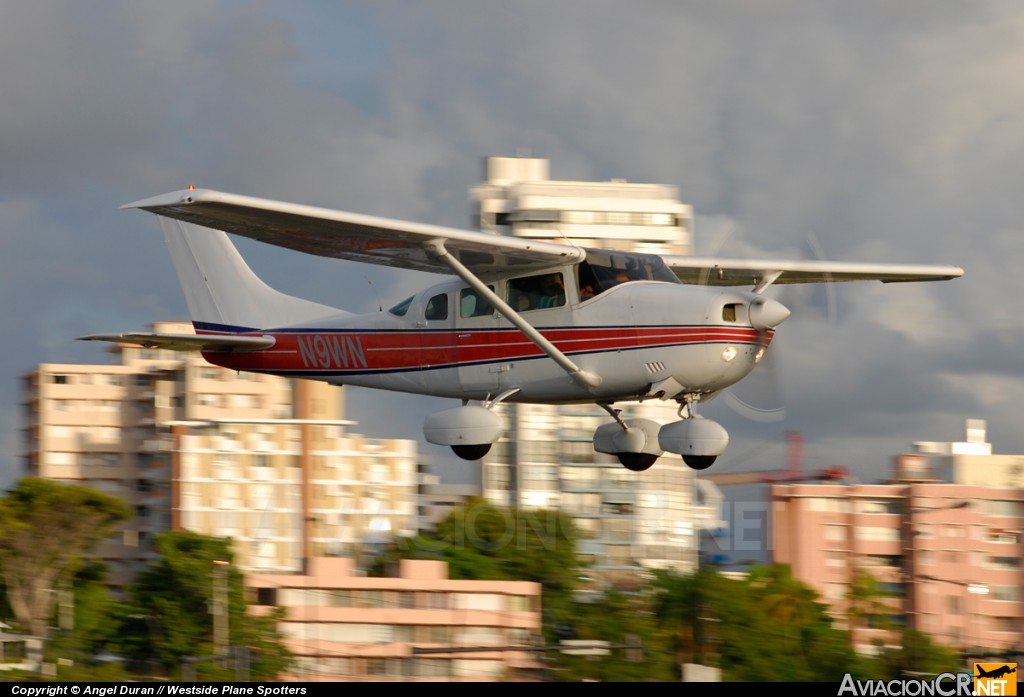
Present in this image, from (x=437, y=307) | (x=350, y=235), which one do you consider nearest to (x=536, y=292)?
(x=437, y=307)

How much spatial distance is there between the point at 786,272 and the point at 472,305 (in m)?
4.66

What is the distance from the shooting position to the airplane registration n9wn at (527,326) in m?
15.5

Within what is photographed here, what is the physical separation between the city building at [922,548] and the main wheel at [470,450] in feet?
131

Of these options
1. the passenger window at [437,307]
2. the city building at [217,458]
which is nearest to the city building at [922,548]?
the city building at [217,458]

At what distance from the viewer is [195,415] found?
7781 centimetres

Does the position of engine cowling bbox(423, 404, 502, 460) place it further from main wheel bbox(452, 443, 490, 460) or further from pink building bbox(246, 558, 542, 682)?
pink building bbox(246, 558, 542, 682)

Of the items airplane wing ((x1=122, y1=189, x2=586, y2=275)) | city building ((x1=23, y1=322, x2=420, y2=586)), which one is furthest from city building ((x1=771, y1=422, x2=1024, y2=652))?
airplane wing ((x1=122, y1=189, x2=586, y2=275))

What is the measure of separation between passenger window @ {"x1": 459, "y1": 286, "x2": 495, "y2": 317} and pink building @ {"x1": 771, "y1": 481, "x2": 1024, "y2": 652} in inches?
1564

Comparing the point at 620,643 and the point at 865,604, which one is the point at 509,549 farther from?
the point at 865,604

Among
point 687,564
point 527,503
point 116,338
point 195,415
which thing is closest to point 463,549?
point 527,503

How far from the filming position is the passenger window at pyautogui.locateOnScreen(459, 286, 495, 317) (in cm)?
1706

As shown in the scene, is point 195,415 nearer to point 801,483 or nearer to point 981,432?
point 801,483

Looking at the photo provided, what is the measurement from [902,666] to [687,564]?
28777 mm

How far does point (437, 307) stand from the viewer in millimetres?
17688
